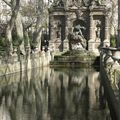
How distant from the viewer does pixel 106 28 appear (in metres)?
57.0

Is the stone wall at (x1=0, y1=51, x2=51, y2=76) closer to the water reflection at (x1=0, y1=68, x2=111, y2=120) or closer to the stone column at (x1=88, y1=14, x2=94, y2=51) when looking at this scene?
the water reflection at (x1=0, y1=68, x2=111, y2=120)

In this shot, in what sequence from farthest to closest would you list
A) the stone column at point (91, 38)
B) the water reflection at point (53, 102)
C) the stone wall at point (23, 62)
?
the stone column at point (91, 38), the stone wall at point (23, 62), the water reflection at point (53, 102)

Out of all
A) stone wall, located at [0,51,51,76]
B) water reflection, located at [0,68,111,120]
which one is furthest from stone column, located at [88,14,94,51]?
water reflection, located at [0,68,111,120]

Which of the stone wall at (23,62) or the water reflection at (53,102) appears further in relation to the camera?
the stone wall at (23,62)

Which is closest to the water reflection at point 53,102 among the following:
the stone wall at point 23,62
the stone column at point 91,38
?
the stone wall at point 23,62

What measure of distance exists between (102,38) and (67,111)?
42389 mm

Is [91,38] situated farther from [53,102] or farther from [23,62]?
[53,102]

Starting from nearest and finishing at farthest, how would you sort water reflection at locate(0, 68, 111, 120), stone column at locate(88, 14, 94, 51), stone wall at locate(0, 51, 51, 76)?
water reflection at locate(0, 68, 111, 120) → stone wall at locate(0, 51, 51, 76) → stone column at locate(88, 14, 94, 51)

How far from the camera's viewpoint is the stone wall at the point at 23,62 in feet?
103

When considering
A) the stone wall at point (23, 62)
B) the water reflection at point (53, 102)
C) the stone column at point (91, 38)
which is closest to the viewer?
the water reflection at point (53, 102)

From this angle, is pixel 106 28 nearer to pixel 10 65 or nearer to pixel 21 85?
pixel 10 65

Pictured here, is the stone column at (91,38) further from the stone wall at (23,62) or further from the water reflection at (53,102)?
the water reflection at (53,102)

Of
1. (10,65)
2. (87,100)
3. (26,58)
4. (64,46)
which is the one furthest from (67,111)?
(64,46)

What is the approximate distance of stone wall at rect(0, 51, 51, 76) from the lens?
31.4 metres
